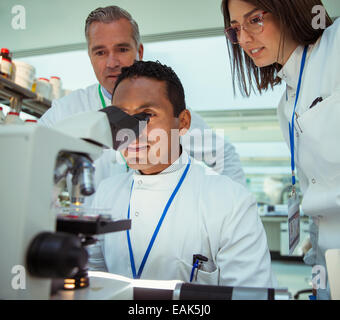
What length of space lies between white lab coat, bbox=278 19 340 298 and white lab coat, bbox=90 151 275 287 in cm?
24

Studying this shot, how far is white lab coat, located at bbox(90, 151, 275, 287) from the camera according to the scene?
913 mm

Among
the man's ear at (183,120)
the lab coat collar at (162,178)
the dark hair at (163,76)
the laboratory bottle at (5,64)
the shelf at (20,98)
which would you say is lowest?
the lab coat collar at (162,178)

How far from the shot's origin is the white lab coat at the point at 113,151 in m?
1.61

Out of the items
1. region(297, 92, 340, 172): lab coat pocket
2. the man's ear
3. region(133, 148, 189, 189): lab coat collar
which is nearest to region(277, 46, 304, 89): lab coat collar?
region(297, 92, 340, 172): lab coat pocket

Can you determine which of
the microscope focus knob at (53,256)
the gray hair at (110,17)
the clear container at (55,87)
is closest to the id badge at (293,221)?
the microscope focus knob at (53,256)

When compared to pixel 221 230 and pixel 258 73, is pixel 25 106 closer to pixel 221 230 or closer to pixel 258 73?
pixel 258 73

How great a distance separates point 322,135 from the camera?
1.02 m

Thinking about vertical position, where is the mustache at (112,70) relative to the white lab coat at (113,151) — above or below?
above

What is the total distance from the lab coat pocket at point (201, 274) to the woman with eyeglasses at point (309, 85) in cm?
34

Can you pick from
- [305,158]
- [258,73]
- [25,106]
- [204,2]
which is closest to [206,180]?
[305,158]

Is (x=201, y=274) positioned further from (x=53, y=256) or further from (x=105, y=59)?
(x=105, y=59)

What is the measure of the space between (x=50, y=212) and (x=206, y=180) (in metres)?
0.77

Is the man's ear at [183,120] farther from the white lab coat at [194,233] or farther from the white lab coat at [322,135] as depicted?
the white lab coat at [322,135]

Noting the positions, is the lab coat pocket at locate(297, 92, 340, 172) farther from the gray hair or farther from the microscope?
the gray hair
